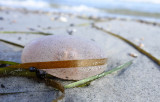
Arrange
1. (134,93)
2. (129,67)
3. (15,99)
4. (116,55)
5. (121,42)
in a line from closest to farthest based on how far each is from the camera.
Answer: (15,99), (134,93), (129,67), (116,55), (121,42)

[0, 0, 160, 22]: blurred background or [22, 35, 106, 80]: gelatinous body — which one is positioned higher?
[22, 35, 106, 80]: gelatinous body

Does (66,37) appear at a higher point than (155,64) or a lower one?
higher

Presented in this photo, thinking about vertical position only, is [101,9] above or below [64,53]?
below

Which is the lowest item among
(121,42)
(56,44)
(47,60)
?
(121,42)

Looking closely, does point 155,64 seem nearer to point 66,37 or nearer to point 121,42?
point 121,42

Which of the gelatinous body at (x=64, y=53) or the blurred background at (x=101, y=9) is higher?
the gelatinous body at (x=64, y=53)

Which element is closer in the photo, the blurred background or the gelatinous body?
the gelatinous body

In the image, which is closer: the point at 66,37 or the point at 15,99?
the point at 15,99

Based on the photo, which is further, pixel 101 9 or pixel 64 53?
pixel 101 9

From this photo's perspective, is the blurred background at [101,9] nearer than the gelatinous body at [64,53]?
No

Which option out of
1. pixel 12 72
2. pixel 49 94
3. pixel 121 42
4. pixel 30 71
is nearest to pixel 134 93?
pixel 49 94

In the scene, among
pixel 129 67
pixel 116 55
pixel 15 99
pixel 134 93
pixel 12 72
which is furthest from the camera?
pixel 116 55
